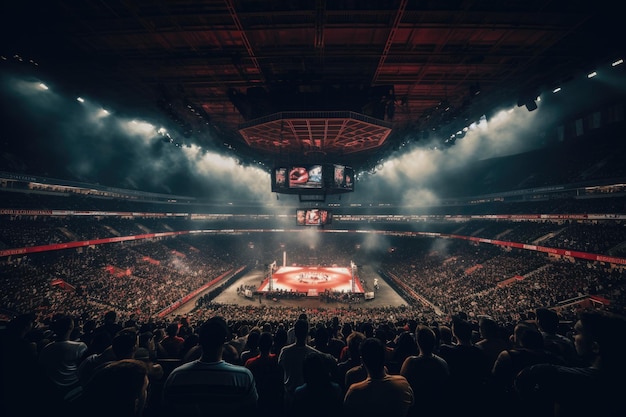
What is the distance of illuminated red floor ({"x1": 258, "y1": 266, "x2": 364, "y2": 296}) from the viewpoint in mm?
31297

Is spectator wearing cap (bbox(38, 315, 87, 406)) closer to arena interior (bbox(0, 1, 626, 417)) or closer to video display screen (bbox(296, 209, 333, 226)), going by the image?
arena interior (bbox(0, 1, 626, 417))

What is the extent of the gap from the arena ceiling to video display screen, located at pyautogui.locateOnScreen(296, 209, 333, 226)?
7791 millimetres

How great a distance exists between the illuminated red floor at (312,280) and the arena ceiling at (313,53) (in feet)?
68.8

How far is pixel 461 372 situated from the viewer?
322cm

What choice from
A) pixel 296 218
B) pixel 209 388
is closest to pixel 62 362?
pixel 209 388

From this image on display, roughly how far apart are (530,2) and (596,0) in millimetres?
2197

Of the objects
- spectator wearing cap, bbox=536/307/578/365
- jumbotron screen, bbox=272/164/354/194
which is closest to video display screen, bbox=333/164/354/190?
jumbotron screen, bbox=272/164/354/194

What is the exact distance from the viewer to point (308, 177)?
1438 centimetres

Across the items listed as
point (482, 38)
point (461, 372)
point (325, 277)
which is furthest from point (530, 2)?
point (325, 277)

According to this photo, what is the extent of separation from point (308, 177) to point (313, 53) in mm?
6172

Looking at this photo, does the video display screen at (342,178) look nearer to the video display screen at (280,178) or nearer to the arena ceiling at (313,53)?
the arena ceiling at (313,53)

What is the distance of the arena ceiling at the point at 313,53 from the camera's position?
28.9 feet

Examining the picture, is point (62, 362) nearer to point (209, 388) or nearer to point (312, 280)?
point (209, 388)

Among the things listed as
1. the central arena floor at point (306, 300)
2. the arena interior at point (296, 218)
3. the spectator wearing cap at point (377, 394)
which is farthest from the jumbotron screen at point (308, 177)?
the central arena floor at point (306, 300)
